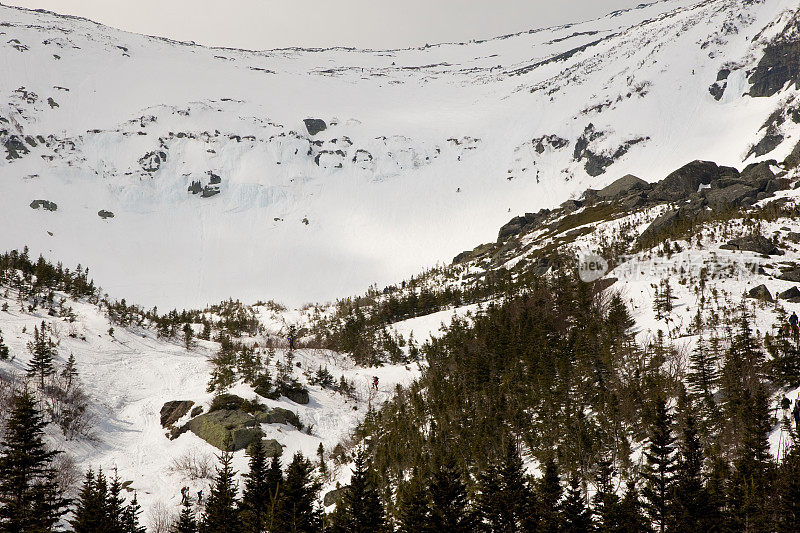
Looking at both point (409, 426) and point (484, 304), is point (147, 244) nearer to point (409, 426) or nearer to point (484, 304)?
point (484, 304)

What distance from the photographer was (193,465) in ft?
123

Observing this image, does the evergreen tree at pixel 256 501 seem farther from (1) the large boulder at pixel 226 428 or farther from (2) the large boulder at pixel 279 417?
(2) the large boulder at pixel 279 417

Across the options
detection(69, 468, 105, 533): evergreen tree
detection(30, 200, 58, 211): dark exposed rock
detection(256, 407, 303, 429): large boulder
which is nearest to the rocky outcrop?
detection(256, 407, 303, 429): large boulder

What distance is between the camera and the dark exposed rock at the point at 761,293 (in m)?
43.1

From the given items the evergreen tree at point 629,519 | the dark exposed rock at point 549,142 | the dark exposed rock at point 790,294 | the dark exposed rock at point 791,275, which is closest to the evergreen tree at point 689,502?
the evergreen tree at point 629,519

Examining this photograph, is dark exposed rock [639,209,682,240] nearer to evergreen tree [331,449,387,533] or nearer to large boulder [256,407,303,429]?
large boulder [256,407,303,429]

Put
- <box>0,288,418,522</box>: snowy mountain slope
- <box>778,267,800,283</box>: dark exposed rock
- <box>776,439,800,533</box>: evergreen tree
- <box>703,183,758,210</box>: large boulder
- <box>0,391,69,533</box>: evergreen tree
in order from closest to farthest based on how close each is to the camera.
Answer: <box>776,439,800,533</box>: evergreen tree < <box>0,391,69,533</box>: evergreen tree < <box>0,288,418,522</box>: snowy mountain slope < <box>778,267,800,283</box>: dark exposed rock < <box>703,183,758,210</box>: large boulder

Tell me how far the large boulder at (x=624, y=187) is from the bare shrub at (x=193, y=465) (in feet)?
391

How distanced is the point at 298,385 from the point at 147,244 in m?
118

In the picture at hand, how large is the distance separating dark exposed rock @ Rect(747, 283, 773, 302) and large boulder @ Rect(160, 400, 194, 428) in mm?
51743

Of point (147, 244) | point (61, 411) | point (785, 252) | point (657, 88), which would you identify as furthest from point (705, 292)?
point (657, 88)

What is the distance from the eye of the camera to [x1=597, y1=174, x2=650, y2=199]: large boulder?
12807 cm

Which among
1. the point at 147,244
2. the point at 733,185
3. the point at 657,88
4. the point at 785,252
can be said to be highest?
the point at 657,88

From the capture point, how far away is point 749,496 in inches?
813
